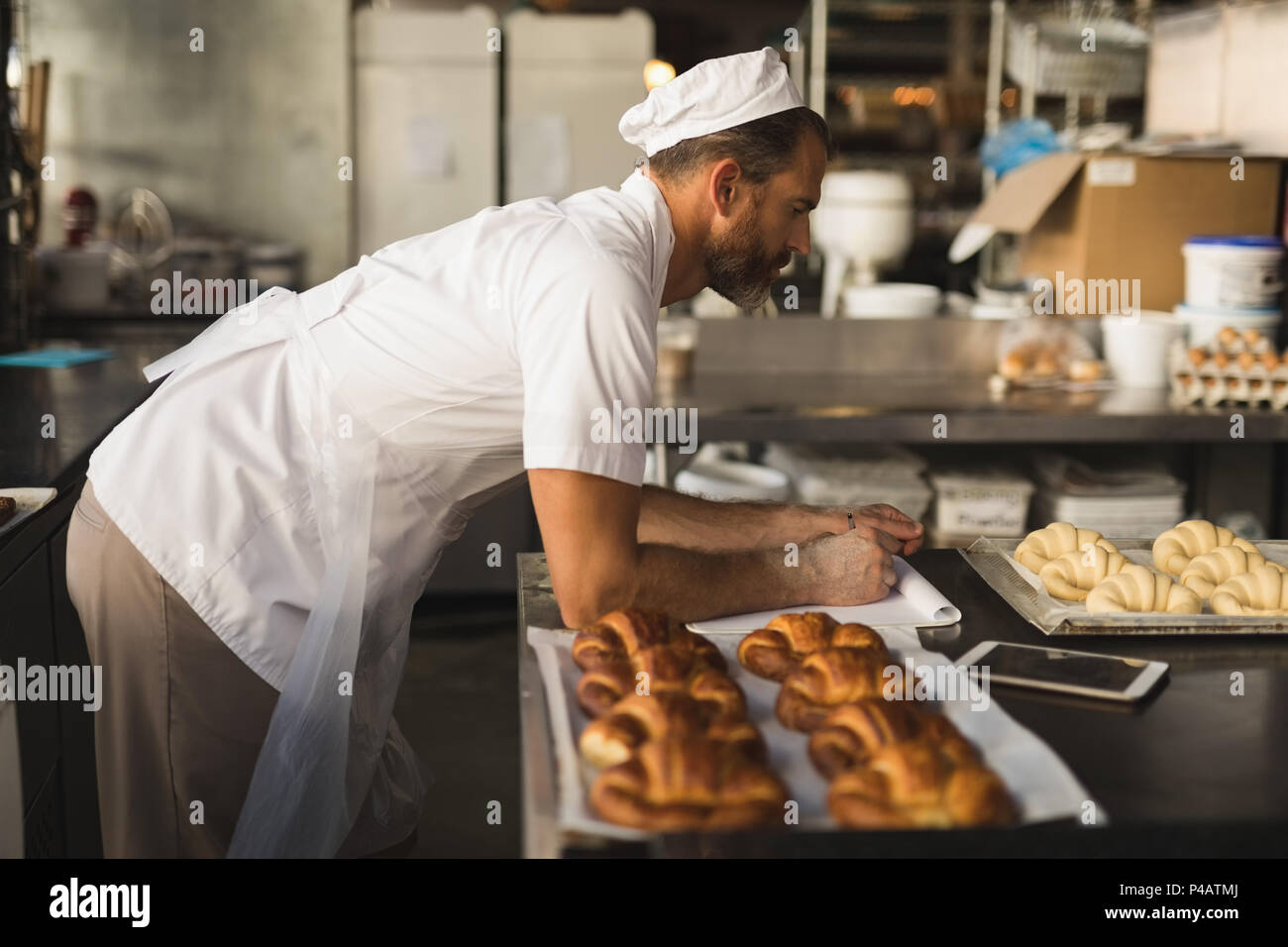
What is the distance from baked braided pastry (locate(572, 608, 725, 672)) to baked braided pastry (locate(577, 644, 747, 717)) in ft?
0.10

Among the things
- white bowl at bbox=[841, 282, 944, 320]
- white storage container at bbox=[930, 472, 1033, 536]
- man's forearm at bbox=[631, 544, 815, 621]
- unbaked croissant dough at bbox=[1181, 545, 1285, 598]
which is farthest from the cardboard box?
man's forearm at bbox=[631, 544, 815, 621]

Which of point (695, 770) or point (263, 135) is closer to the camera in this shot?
point (695, 770)

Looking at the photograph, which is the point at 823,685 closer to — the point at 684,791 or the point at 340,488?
the point at 684,791

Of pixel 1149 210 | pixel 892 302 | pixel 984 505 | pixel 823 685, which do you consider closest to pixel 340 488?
pixel 823 685

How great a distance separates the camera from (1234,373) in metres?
3.16

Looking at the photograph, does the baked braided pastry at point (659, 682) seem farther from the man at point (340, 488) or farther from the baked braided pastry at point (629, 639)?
the man at point (340, 488)

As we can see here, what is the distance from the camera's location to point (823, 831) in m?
1.04

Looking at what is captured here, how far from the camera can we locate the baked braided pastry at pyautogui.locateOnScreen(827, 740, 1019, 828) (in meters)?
1.05

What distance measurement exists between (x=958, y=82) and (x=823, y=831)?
6775 millimetres

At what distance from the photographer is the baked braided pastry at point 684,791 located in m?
1.04

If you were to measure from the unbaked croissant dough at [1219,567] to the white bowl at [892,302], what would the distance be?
204cm

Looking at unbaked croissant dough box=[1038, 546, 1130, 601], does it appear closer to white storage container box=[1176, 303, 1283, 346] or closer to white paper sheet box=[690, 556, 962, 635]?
white paper sheet box=[690, 556, 962, 635]
